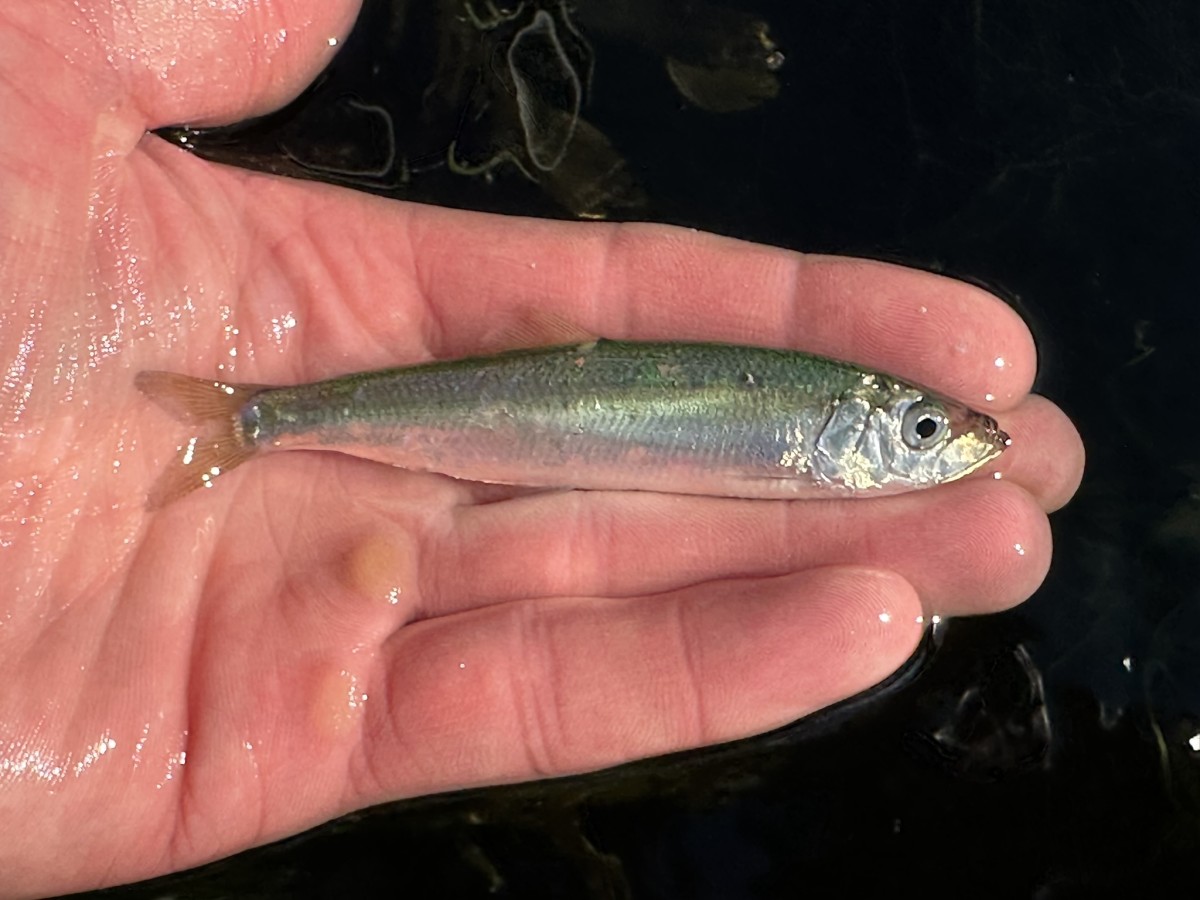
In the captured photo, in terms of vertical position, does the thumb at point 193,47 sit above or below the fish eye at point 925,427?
above

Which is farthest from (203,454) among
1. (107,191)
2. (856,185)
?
(856,185)

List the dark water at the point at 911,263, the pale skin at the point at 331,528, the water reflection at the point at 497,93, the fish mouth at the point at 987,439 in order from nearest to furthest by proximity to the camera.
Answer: the pale skin at the point at 331,528 → the fish mouth at the point at 987,439 → the dark water at the point at 911,263 → the water reflection at the point at 497,93

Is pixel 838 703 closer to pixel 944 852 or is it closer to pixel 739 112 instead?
pixel 944 852

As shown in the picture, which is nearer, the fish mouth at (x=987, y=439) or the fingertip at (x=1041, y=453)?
the fish mouth at (x=987, y=439)

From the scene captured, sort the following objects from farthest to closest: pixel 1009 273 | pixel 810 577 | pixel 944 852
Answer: pixel 1009 273 < pixel 944 852 < pixel 810 577

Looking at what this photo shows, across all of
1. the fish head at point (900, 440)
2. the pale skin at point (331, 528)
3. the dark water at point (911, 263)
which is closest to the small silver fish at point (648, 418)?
the fish head at point (900, 440)

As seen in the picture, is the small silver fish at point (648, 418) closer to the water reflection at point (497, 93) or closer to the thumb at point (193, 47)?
the water reflection at point (497, 93)

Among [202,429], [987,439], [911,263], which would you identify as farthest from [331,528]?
[911,263]

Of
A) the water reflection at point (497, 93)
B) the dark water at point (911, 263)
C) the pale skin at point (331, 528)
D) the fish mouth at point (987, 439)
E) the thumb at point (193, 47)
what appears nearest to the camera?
the pale skin at point (331, 528)

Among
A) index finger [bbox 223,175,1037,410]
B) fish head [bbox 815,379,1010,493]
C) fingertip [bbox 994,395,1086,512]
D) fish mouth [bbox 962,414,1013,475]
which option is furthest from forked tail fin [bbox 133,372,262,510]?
fingertip [bbox 994,395,1086,512]
